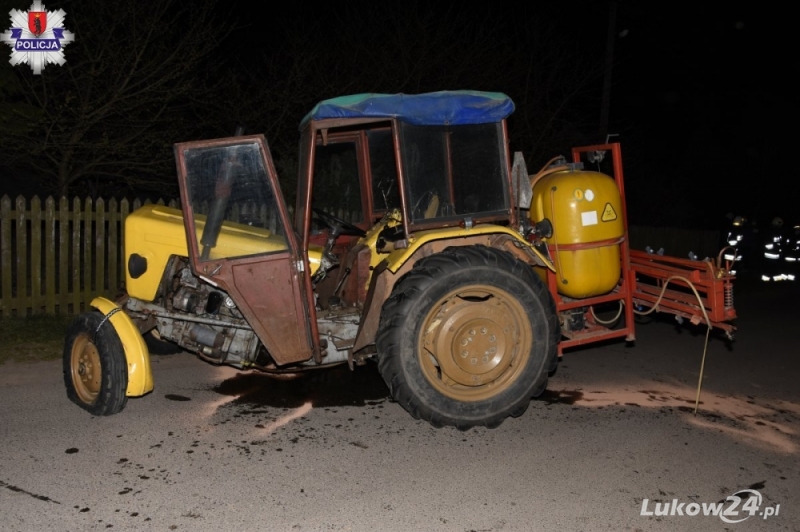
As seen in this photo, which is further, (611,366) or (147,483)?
(611,366)

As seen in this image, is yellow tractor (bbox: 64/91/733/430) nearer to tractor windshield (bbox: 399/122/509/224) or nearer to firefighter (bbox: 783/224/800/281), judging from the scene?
tractor windshield (bbox: 399/122/509/224)

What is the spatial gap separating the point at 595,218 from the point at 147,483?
12.0ft

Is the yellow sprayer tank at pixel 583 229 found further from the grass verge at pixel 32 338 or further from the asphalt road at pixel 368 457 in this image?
the grass verge at pixel 32 338

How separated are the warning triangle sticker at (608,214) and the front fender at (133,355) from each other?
3.58 metres

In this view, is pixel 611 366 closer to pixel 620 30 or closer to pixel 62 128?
pixel 62 128

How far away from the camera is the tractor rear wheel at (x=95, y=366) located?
475 cm

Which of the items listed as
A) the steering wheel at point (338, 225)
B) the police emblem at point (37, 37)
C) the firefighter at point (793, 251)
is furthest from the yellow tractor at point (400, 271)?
the firefighter at point (793, 251)

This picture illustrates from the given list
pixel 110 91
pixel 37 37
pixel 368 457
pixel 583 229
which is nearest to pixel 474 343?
pixel 368 457

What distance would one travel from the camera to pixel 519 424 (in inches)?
202

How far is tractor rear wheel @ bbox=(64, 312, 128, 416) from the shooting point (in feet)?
15.6

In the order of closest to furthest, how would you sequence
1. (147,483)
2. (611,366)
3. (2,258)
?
(147,483) < (611,366) < (2,258)

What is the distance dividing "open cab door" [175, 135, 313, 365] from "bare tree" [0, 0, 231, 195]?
4520mm

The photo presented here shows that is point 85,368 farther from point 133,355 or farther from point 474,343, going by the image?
point 474,343

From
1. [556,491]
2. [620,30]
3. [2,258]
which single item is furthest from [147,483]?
[620,30]
